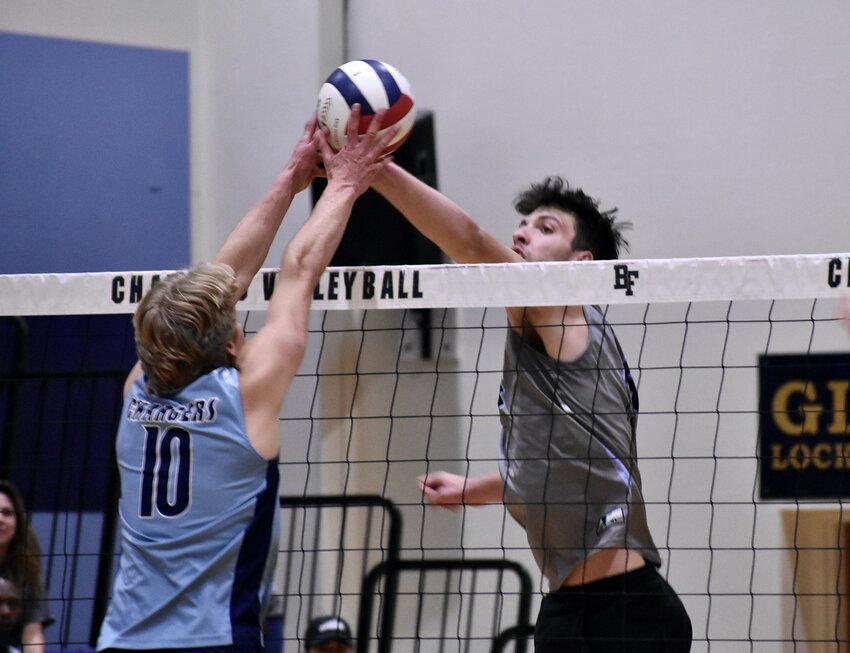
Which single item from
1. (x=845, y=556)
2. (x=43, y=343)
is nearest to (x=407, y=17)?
(x=43, y=343)

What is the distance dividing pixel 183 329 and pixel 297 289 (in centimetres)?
39

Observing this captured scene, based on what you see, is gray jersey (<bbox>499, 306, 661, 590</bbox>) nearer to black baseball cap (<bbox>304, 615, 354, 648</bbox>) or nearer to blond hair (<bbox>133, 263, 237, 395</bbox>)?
blond hair (<bbox>133, 263, 237, 395</bbox>)

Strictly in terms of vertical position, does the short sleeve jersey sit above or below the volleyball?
below

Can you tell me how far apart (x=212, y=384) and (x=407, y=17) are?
4630 millimetres

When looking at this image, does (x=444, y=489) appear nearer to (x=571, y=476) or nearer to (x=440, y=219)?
(x=571, y=476)

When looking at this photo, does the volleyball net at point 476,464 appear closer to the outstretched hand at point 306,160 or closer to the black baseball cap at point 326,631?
the black baseball cap at point 326,631

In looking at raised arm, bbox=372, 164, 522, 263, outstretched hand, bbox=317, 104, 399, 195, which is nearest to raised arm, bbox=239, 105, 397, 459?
outstretched hand, bbox=317, 104, 399, 195

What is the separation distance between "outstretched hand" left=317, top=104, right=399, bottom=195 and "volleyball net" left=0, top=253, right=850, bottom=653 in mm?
1965

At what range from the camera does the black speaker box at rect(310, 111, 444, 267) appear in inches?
246

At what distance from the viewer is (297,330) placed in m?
2.74

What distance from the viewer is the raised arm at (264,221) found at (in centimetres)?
320

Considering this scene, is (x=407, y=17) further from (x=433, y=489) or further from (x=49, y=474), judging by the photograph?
(x=433, y=489)

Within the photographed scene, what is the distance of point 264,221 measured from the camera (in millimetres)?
3256

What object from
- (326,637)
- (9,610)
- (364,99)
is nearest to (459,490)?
(364,99)
